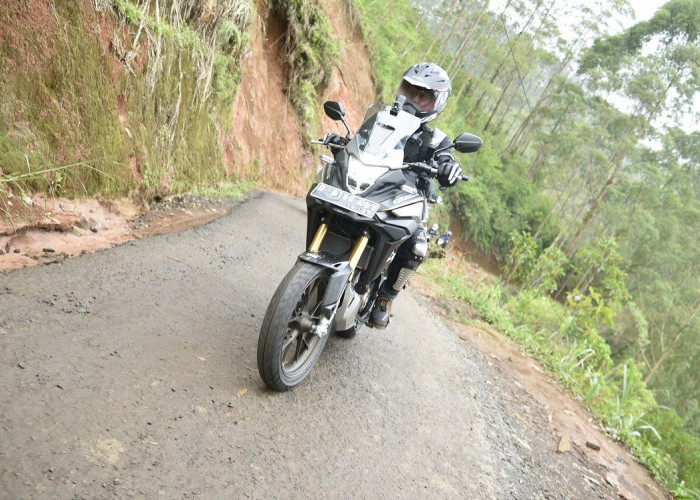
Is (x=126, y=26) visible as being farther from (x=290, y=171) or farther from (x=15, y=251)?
(x=290, y=171)

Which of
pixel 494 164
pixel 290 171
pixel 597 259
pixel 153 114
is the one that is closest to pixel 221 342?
pixel 153 114

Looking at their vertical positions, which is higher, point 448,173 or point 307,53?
point 448,173

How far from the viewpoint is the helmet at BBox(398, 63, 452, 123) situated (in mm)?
4191

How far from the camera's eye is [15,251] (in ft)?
11.7

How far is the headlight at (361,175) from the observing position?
11.4 feet

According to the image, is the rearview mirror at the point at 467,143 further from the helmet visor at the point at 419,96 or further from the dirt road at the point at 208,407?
the dirt road at the point at 208,407

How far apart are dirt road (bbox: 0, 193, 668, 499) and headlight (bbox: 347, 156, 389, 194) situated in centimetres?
137

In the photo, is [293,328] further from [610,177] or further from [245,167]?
[610,177]

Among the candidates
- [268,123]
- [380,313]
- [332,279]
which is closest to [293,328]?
[332,279]

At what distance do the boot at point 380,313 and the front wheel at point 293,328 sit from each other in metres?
0.87

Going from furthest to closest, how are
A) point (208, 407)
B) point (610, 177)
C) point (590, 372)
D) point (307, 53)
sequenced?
point (610, 177) → point (307, 53) → point (590, 372) → point (208, 407)

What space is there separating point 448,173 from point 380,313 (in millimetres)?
1350

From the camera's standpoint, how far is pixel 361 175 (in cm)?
353

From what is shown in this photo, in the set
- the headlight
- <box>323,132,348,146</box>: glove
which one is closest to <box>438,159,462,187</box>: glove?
the headlight
